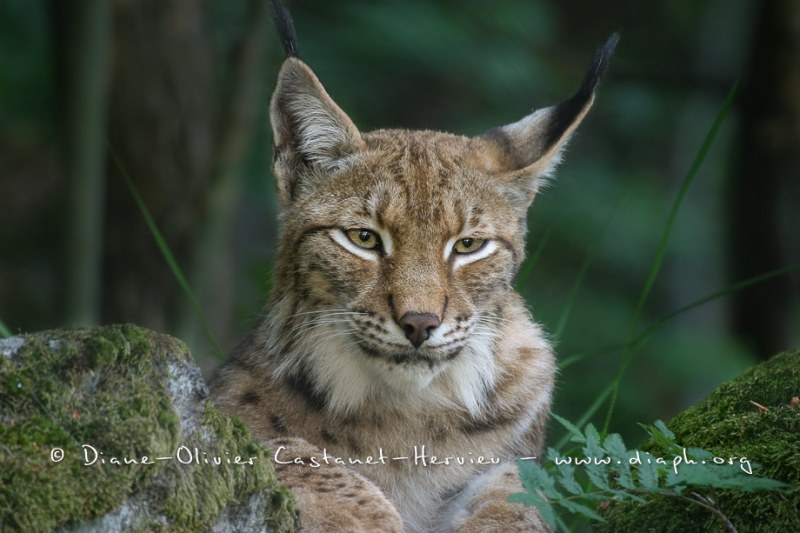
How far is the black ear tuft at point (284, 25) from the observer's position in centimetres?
421

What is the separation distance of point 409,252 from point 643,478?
59.1 inches

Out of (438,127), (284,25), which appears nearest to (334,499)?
(284,25)

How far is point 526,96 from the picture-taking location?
10.5 m

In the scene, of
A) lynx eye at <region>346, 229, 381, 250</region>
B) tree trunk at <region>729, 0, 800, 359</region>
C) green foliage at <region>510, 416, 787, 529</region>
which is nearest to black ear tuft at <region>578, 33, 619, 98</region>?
lynx eye at <region>346, 229, 381, 250</region>

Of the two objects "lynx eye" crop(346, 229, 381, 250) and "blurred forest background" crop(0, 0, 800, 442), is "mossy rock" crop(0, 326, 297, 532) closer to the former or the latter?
"lynx eye" crop(346, 229, 381, 250)

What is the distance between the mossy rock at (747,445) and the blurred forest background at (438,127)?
2.92ft

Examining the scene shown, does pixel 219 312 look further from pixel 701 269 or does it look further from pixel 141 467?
pixel 701 269

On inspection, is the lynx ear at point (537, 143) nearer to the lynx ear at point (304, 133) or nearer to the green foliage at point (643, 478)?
the lynx ear at point (304, 133)

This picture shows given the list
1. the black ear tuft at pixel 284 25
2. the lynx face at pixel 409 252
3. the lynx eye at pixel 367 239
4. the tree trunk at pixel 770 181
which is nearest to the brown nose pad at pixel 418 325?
the lynx face at pixel 409 252

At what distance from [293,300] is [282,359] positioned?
24 centimetres

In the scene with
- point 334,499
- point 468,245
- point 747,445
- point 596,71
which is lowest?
point 334,499

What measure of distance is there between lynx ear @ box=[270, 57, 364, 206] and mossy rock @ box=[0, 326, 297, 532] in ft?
5.35

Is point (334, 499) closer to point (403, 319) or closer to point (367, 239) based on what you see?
point (403, 319)

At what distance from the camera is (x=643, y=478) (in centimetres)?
290
